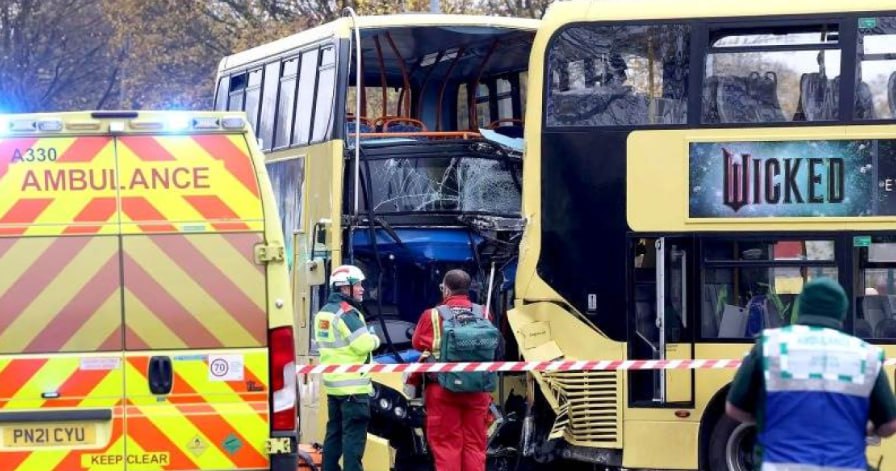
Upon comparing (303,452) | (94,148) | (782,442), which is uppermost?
(94,148)

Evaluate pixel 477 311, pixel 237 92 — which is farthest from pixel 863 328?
pixel 237 92

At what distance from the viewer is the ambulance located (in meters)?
8.38

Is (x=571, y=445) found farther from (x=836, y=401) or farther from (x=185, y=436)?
(x=836, y=401)

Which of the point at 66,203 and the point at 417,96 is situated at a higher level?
the point at 417,96

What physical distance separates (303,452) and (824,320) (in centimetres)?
628

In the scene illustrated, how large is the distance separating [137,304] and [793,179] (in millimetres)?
5376

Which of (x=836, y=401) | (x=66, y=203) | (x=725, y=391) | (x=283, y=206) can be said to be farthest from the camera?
(x=283, y=206)

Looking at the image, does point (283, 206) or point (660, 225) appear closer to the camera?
point (660, 225)

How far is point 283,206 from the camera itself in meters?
15.1

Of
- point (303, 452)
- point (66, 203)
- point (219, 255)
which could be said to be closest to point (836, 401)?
point (219, 255)

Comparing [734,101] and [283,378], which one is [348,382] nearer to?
[283,378]

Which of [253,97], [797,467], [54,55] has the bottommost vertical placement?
[797,467]

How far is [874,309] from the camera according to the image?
11.9 meters

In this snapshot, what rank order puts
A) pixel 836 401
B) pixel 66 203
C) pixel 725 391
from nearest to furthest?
pixel 836 401
pixel 66 203
pixel 725 391
